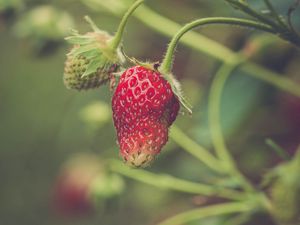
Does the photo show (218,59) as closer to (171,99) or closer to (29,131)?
(171,99)

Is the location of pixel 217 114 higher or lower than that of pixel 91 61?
higher

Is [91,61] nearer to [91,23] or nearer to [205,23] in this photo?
[91,23]

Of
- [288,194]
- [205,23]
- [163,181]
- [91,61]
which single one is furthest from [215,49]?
[205,23]

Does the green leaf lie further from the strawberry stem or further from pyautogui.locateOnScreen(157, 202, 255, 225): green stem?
pyautogui.locateOnScreen(157, 202, 255, 225): green stem

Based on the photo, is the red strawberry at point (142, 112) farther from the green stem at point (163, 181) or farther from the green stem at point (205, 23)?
the green stem at point (163, 181)

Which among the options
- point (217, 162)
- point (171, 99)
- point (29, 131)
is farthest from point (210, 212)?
point (29, 131)
